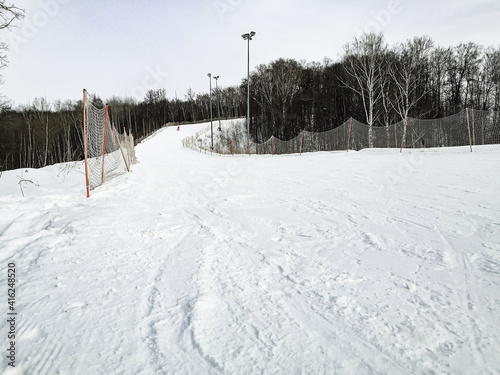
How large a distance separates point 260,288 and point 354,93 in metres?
37.5

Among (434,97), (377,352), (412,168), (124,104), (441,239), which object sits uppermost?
(124,104)

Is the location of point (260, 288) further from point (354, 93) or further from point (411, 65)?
point (354, 93)

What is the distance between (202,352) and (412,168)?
9467 millimetres

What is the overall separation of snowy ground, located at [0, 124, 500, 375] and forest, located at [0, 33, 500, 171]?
2276 cm

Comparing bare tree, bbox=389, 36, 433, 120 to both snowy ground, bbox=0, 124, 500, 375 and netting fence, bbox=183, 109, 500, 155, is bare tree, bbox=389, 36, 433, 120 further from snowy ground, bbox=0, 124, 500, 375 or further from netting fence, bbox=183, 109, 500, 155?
snowy ground, bbox=0, 124, 500, 375

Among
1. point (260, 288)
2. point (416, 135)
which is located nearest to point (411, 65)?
point (416, 135)

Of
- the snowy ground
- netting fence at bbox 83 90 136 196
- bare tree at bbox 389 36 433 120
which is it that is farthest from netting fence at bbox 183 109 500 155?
netting fence at bbox 83 90 136 196

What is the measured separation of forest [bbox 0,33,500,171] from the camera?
27584 mm

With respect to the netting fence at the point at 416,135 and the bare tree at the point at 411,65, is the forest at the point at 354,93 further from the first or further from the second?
the netting fence at the point at 416,135

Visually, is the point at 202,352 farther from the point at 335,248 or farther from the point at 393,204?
the point at 393,204

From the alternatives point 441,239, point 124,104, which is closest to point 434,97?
point 441,239

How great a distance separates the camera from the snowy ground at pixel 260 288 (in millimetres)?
1795

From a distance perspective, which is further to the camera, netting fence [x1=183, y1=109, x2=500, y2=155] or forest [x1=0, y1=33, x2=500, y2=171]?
forest [x1=0, y1=33, x2=500, y2=171]

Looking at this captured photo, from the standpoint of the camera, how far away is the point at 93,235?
4023 millimetres
